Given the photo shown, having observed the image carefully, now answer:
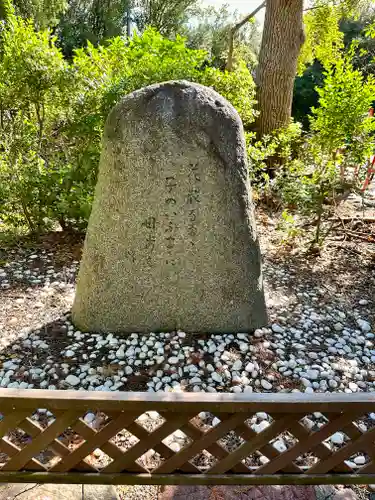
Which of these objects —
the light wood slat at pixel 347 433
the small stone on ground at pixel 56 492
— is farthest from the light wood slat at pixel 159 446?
the light wood slat at pixel 347 433

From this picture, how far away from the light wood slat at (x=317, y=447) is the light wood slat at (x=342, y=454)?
23 mm

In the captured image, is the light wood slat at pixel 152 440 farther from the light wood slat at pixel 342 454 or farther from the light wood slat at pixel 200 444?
the light wood slat at pixel 342 454

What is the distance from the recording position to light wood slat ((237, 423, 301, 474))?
160 centimetres

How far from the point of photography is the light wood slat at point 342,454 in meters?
1.60

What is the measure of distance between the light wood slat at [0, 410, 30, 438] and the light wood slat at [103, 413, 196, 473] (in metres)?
0.40

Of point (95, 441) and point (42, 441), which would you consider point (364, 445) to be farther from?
point (42, 441)

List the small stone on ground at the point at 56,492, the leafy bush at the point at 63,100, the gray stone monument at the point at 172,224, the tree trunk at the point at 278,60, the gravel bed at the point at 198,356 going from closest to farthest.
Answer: the small stone on ground at the point at 56,492 → the gravel bed at the point at 198,356 → the gray stone monument at the point at 172,224 → the leafy bush at the point at 63,100 → the tree trunk at the point at 278,60

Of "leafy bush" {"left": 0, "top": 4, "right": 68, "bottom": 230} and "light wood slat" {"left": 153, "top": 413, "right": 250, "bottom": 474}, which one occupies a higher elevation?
"leafy bush" {"left": 0, "top": 4, "right": 68, "bottom": 230}

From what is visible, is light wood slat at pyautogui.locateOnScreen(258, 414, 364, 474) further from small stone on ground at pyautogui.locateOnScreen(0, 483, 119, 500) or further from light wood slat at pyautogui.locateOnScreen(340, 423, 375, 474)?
small stone on ground at pyautogui.locateOnScreen(0, 483, 119, 500)

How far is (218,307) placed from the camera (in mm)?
2650

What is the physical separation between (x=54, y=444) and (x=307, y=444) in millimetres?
988

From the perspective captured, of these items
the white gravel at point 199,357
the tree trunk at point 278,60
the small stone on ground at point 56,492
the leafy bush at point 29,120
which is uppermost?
the tree trunk at point 278,60

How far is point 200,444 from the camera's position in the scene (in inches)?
62.8

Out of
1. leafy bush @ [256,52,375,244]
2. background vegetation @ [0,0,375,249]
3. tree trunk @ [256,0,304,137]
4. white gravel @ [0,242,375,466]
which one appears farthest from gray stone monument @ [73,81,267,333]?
tree trunk @ [256,0,304,137]
